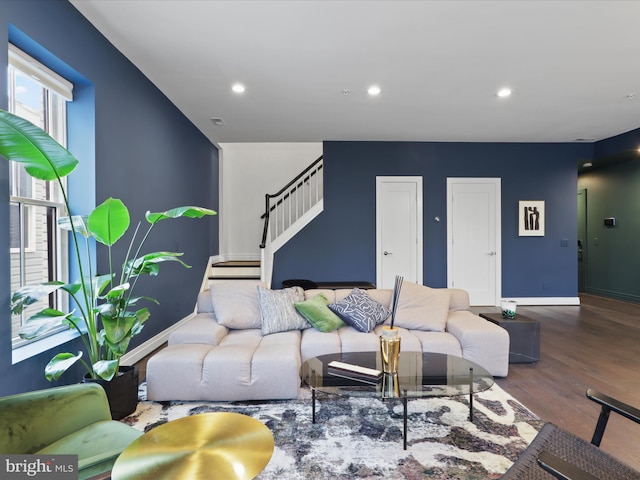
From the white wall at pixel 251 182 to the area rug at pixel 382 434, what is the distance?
4604mm

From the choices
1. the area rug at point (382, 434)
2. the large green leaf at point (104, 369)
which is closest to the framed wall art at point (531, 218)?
the area rug at point (382, 434)

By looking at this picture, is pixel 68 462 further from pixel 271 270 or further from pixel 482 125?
pixel 482 125

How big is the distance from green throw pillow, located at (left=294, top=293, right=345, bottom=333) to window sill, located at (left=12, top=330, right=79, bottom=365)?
185cm

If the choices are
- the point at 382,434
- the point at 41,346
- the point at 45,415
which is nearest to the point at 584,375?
the point at 382,434

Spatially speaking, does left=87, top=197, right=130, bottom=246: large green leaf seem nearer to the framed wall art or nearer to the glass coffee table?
the glass coffee table

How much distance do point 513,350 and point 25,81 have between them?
4.87 metres

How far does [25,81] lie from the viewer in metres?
2.45

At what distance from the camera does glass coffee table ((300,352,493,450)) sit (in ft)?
6.44

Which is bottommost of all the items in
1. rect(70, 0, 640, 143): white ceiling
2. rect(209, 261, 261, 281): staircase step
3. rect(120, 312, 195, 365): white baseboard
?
rect(120, 312, 195, 365): white baseboard

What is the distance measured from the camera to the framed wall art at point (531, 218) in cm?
643

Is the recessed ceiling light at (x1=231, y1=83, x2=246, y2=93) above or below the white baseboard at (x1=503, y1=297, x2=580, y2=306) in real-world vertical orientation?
above

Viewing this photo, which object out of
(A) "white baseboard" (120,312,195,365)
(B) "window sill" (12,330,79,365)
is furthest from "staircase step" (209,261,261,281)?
(B) "window sill" (12,330,79,365)

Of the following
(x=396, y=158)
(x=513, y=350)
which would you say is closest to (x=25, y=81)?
(x=513, y=350)

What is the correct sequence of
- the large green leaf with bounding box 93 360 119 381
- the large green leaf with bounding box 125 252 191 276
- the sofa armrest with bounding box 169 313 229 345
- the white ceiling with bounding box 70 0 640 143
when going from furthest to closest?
the sofa armrest with bounding box 169 313 229 345 → the white ceiling with bounding box 70 0 640 143 → the large green leaf with bounding box 125 252 191 276 → the large green leaf with bounding box 93 360 119 381
